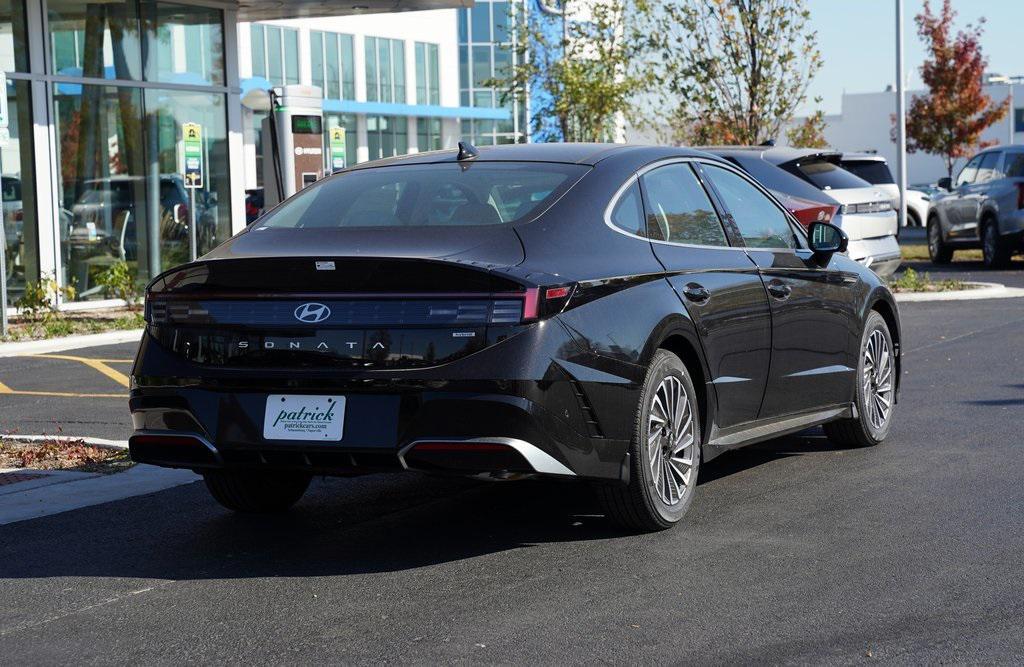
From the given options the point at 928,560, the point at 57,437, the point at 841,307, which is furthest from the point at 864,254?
the point at 928,560

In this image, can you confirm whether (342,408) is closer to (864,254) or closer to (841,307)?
(841,307)

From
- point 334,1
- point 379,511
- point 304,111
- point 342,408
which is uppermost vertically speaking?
point 334,1

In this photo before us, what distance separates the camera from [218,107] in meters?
21.7

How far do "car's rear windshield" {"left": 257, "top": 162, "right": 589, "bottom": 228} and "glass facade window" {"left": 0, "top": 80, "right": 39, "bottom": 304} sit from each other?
42.4 ft

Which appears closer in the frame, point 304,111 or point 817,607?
point 817,607

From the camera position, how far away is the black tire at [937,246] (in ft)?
85.4

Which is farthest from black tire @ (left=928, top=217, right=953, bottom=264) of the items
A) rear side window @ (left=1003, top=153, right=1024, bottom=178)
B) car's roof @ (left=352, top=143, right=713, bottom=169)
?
car's roof @ (left=352, top=143, right=713, bottom=169)

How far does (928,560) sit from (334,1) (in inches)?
719

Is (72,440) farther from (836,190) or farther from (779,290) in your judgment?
(836,190)

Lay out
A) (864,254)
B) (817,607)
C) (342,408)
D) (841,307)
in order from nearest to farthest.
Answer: (817,607) < (342,408) < (841,307) < (864,254)

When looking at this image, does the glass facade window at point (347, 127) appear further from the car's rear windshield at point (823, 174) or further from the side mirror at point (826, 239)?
the side mirror at point (826, 239)

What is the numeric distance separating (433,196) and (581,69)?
25339mm

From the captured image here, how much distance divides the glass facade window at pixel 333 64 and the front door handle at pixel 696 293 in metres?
53.4

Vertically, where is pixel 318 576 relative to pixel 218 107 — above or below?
below
